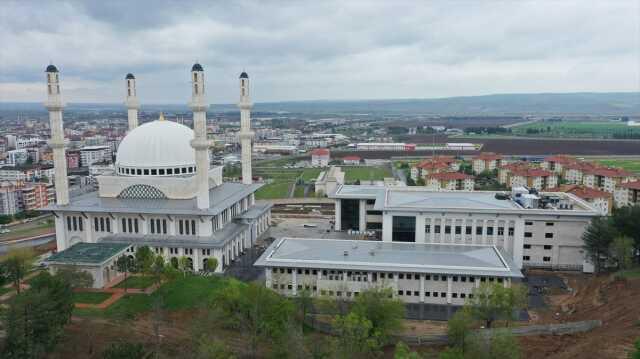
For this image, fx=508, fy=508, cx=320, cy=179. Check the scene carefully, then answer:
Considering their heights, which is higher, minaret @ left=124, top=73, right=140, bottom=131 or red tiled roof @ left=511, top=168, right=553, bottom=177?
minaret @ left=124, top=73, right=140, bottom=131

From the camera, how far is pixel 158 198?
150 ft

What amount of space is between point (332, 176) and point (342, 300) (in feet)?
162

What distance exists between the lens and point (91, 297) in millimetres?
35812

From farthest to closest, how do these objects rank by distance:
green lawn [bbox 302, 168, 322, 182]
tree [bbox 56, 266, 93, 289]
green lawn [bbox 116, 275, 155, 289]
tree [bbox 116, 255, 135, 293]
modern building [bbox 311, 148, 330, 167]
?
modern building [bbox 311, 148, 330, 167] → green lawn [bbox 302, 168, 322, 182] → tree [bbox 116, 255, 135, 293] → green lawn [bbox 116, 275, 155, 289] → tree [bbox 56, 266, 93, 289]

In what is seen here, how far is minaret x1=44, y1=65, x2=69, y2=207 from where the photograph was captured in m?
44.4

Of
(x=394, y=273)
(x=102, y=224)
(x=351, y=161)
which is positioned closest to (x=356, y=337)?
(x=394, y=273)

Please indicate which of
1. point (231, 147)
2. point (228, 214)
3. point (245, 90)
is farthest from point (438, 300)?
point (231, 147)

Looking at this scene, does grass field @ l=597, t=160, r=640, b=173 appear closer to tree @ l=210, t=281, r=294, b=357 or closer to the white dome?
the white dome

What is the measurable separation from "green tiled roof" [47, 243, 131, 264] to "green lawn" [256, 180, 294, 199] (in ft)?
123

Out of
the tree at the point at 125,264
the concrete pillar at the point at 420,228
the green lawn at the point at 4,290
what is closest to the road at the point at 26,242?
the green lawn at the point at 4,290

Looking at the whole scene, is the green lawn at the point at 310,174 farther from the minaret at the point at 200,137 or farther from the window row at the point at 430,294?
the window row at the point at 430,294

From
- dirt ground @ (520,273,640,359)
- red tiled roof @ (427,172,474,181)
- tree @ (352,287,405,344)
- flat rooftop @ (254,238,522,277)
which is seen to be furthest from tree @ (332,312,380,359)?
red tiled roof @ (427,172,474,181)

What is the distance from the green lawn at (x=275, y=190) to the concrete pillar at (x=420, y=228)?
1468 inches

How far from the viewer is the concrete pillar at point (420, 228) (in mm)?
43562
